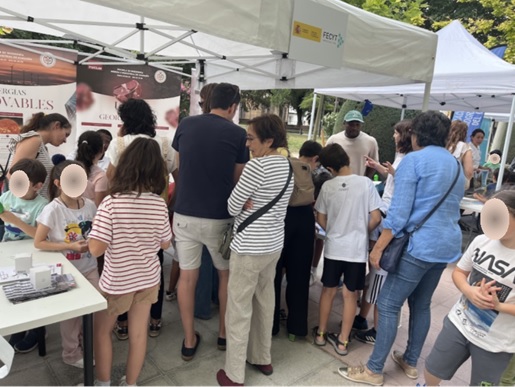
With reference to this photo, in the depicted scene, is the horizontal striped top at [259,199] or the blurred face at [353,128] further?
the blurred face at [353,128]

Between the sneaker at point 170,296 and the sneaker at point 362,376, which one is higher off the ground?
the sneaker at point 362,376

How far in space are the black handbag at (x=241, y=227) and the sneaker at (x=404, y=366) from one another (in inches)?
55.5

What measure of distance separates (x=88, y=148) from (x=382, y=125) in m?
9.36

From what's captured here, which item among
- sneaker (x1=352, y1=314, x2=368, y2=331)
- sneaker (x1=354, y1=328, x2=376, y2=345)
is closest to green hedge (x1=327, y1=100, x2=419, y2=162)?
sneaker (x1=352, y1=314, x2=368, y2=331)

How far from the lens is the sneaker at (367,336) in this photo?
110 inches

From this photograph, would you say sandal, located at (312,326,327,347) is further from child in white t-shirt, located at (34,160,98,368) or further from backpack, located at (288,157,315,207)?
child in white t-shirt, located at (34,160,98,368)

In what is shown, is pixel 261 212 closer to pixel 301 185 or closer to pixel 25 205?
pixel 301 185

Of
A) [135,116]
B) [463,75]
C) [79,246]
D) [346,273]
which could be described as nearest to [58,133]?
[135,116]

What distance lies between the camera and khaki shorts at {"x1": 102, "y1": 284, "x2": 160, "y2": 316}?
1.82 metres

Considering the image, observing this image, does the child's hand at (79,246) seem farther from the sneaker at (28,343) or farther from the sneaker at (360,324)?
the sneaker at (360,324)

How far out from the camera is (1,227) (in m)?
2.53

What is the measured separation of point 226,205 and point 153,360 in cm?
115

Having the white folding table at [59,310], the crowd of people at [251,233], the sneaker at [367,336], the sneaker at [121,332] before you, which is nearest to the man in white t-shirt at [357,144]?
the crowd of people at [251,233]

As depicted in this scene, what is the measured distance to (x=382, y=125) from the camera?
10297 millimetres
